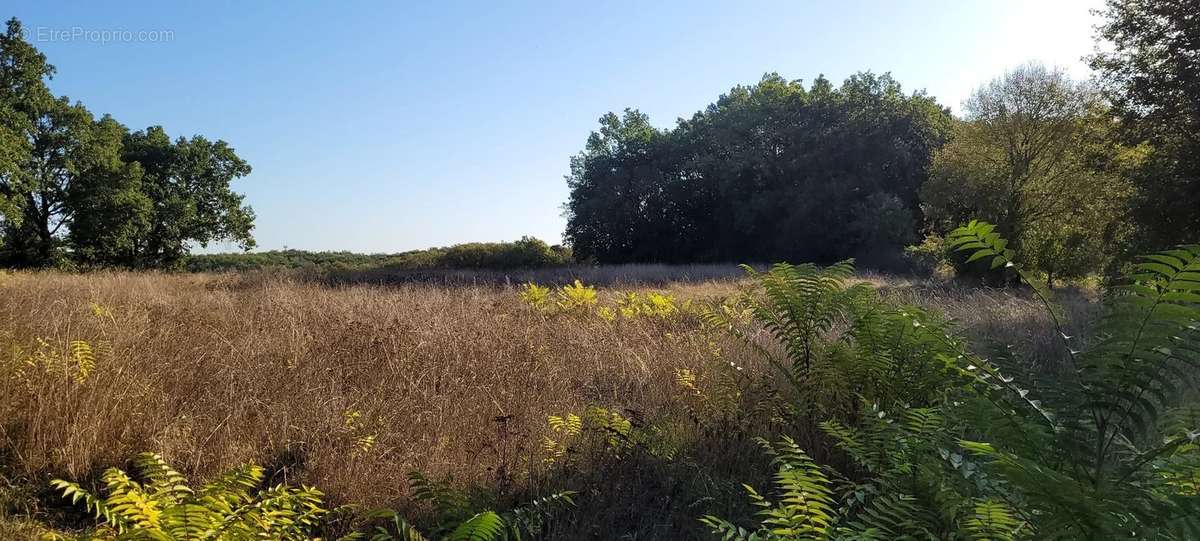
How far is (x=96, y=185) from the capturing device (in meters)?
29.9

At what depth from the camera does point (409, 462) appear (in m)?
3.31

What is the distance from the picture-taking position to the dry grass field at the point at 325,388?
10.6 ft

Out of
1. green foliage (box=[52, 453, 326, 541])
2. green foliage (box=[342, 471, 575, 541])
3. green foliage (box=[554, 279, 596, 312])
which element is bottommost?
green foliage (box=[342, 471, 575, 541])

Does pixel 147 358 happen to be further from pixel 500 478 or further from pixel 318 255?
pixel 318 255

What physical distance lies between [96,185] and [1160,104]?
3909cm

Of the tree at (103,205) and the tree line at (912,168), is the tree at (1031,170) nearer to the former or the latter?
the tree line at (912,168)

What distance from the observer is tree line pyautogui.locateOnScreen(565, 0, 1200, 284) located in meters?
13.4

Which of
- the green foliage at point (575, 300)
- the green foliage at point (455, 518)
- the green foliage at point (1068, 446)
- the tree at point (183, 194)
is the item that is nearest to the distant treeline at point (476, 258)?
the tree at point (183, 194)

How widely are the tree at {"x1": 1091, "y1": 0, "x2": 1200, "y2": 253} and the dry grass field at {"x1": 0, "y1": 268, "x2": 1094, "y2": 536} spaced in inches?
365

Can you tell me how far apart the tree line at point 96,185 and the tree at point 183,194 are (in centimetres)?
5

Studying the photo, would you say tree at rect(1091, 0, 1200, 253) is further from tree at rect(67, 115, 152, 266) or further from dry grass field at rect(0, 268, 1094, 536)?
tree at rect(67, 115, 152, 266)

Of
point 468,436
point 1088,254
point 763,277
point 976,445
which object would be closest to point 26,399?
point 468,436

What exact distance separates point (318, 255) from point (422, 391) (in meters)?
40.8

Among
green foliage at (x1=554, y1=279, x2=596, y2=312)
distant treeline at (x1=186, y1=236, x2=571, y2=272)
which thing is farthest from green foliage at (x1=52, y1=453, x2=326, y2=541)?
distant treeline at (x1=186, y1=236, x2=571, y2=272)
